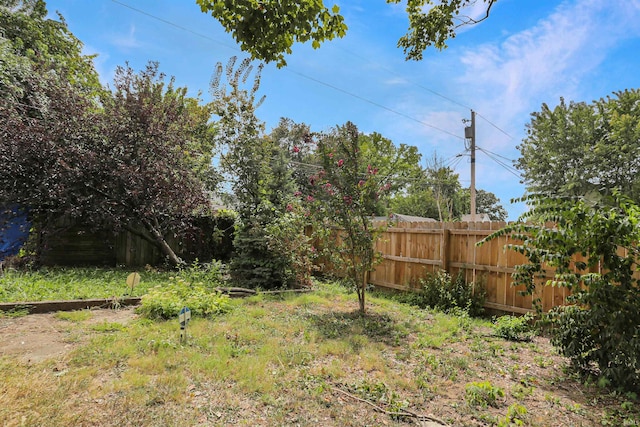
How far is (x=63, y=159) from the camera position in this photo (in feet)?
23.6

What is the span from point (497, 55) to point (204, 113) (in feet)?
39.1

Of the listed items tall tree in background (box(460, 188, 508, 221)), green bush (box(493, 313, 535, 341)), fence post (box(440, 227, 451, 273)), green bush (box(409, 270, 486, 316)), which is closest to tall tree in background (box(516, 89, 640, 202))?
fence post (box(440, 227, 451, 273))

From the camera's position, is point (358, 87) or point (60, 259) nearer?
point (60, 259)

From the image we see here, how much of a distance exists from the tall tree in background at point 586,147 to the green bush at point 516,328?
16332 millimetres

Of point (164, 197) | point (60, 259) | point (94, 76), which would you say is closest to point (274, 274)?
point (164, 197)

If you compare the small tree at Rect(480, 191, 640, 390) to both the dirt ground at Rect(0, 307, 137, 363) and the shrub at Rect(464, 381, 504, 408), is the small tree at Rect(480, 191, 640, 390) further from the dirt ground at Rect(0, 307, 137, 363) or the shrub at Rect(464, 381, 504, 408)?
the dirt ground at Rect(0, 307, 137, 363)

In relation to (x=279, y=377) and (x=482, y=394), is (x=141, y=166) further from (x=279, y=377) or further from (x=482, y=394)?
(x=482, y=394)

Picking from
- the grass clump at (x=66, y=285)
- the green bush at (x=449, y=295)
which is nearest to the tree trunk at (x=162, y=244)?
the grass clump at (x=66, y=285)

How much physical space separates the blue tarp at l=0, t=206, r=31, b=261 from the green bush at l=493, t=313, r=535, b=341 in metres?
9.79

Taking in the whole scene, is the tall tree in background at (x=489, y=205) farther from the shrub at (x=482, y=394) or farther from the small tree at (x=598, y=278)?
the shrub at (x=482, y=394)

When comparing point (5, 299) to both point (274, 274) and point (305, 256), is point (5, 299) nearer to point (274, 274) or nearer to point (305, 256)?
point (274, 274)

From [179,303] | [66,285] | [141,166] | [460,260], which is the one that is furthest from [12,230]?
[460,260]

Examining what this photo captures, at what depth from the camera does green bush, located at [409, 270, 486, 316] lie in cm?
556

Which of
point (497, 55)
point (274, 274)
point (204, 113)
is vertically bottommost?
point (274, 274)
